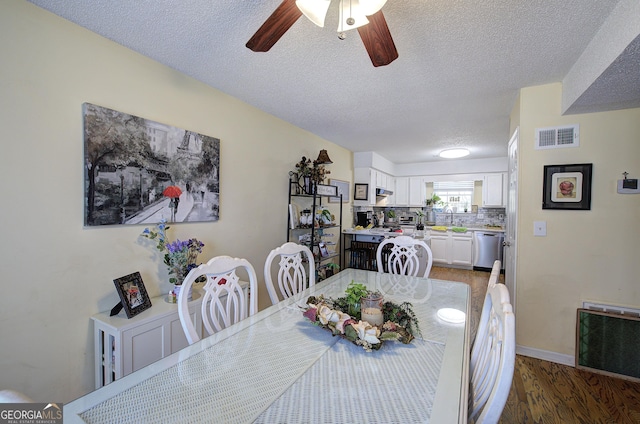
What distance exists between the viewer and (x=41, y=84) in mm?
1475

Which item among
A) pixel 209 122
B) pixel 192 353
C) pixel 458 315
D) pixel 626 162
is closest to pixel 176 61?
pixel 209 122

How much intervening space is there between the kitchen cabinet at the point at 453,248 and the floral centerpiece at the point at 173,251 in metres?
4.77

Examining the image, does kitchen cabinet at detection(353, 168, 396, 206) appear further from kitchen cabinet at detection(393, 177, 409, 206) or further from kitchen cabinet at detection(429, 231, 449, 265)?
kitchen cabinet at detection(429, 231, 449, 265)

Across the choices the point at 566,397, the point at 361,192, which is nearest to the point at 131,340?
the point at 566,397

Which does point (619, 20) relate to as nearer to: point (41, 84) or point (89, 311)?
point (41, 84)

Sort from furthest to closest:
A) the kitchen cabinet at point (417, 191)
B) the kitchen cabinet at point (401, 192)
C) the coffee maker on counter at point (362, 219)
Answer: the kitchen cabinet at point (401, 192)
the kitchen cabinet at point (417, 191)
the coffee maker on counter at point (362, 219)

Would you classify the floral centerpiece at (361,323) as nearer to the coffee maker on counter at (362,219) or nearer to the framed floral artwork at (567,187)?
the framed floral artwork at (567,187)

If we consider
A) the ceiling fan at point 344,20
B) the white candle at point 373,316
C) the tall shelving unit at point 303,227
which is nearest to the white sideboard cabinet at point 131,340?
the white candle at point 373,316

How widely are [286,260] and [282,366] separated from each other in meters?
1.10

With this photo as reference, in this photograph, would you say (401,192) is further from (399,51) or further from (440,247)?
(399,51)

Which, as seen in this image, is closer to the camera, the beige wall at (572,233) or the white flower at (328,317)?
the white flower at (328,317)

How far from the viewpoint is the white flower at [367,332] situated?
1.07 meters

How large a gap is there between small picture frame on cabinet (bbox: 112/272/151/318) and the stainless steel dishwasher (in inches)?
223

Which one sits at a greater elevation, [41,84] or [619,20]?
[619,20]
